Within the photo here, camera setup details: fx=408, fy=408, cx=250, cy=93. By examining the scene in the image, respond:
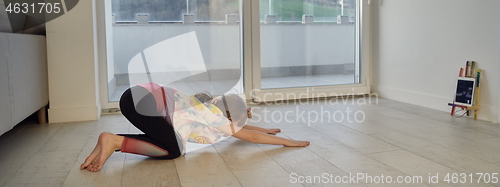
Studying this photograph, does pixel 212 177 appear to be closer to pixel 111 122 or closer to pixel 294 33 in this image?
pixel 111 122

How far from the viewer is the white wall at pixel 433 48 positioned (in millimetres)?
2656

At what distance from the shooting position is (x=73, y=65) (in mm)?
2838

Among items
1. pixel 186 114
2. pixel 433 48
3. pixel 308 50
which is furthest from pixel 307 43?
pixel 186 114

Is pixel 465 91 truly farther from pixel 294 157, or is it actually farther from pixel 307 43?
pixel 294 157

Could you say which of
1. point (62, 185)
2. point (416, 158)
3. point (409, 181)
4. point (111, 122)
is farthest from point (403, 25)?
point (62, 185)

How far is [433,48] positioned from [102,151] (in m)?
2.54

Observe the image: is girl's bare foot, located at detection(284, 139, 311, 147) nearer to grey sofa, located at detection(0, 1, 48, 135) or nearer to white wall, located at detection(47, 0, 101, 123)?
grey sofa, located at detection(0, 1, 48, 135)

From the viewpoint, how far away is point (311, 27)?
3701 mm

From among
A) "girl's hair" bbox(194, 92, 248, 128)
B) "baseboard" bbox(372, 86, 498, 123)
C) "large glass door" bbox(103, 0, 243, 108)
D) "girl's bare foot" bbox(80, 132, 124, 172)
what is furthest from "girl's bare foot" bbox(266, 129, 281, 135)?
"baseboard" bbox(372, 86, 498, 123)

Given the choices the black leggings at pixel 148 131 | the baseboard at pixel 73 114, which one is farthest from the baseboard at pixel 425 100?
the baseboard at pixel 73 114

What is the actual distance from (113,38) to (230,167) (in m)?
1.88

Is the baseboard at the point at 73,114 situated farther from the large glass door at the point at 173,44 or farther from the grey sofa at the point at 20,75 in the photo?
the large glass door at the point at 173,44

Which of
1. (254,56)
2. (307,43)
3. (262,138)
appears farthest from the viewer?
(307,43)

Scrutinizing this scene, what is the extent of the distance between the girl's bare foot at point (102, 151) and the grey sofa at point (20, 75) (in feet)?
1.39
